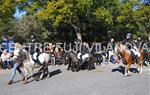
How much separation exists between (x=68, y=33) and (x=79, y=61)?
77.9ft

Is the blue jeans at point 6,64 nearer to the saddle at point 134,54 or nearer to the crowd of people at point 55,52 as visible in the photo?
the crowd of people at point 55,52

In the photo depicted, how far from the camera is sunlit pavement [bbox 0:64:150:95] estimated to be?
16.7 metres

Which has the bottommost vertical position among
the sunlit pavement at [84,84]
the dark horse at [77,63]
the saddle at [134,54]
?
the sunlit pavement at [84,84]

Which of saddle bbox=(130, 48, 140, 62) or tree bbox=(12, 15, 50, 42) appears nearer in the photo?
saddle bbox=(130, 48, 140, 62)

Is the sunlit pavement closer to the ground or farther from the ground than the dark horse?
closer to the ground

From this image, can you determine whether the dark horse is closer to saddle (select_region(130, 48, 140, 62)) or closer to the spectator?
saddle (select_region(130, 48, 140, 62))

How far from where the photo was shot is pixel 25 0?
4384 cm

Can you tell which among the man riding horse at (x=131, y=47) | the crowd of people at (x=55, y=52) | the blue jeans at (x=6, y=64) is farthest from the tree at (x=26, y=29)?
the man riding horse at (x=131, y=47)

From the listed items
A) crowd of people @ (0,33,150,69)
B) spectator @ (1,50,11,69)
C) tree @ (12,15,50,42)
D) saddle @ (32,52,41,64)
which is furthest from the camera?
tree @ (12,15,50,42)

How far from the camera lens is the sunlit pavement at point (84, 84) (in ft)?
54.8

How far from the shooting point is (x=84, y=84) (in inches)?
737

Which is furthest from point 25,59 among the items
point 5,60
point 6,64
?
point 6,64

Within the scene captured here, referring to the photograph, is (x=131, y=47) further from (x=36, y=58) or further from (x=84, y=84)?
(x=36, y=58)

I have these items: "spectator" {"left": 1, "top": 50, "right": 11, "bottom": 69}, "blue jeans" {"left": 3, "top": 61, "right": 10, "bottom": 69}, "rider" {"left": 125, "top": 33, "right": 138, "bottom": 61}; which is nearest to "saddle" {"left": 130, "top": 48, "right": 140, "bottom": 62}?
"rider" {"left": 125, "top": 33, "right": 138, "bottom": 61}
